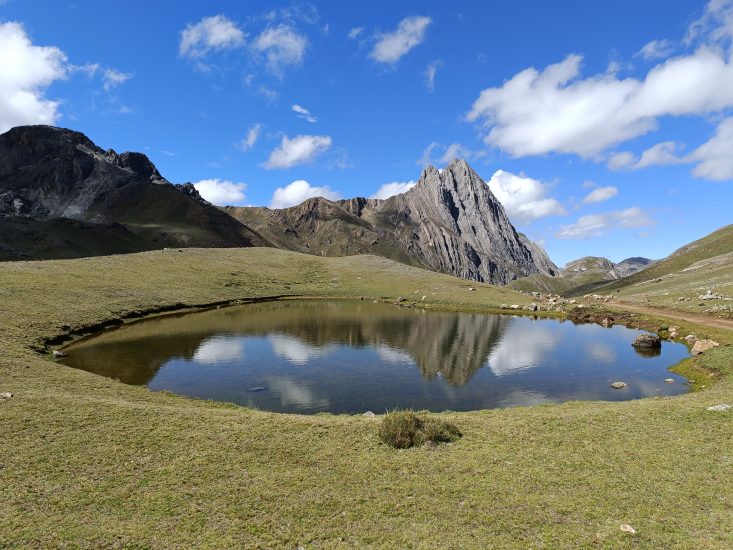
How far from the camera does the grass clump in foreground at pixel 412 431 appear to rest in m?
21.3

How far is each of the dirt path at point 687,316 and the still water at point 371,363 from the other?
11785 millimetres

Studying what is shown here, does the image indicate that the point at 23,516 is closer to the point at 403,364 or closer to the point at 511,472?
the point at 511,472

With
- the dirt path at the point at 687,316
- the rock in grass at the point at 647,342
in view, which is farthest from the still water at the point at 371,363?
the dirt path at the point at 687,316

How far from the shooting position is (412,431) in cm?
2175

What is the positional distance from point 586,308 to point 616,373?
62.0 metres

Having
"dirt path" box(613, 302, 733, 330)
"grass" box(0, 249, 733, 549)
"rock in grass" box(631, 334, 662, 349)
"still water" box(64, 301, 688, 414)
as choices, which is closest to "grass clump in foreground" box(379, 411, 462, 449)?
"grass" box(0, 249, 733, 549)

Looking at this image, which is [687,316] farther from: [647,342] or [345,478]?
[345,478]

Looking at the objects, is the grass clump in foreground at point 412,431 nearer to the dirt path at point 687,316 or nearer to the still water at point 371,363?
the still water at point 371,363

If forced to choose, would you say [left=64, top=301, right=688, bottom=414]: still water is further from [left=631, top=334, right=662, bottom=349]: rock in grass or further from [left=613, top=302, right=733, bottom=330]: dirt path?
[left=613, top=302, right=733, bottom=330]: dirt path

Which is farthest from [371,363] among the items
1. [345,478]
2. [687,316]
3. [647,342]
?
[687,316]

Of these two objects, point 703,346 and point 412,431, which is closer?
point 412,431

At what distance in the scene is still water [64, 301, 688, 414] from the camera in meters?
37.9

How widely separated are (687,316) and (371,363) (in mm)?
71425

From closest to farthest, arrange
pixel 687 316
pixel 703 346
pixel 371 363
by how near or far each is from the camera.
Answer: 1. pixel 371 363
2. pixel 703 346
3. pixel 687 316
